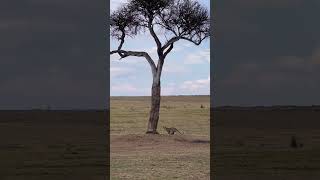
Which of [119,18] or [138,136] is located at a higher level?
[119,18]

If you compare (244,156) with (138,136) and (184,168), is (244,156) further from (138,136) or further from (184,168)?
(138,136)

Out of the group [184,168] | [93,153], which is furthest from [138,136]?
[184,168]

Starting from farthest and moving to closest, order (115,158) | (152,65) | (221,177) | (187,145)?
(152,65) < (187,145) < (115,158) < (221,177)

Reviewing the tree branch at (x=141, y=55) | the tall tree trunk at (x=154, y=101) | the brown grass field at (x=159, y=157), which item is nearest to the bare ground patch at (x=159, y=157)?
the brown grass field at (x=159, y=157)

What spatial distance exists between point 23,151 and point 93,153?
3.70 metres

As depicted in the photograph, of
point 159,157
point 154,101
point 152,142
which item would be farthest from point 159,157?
point 154,101

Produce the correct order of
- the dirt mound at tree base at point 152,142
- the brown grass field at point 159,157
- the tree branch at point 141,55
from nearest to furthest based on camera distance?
the brown grass field at point 159,157 → the dirt mound at tree base at point 152,142 → the tree branch at point 141,55

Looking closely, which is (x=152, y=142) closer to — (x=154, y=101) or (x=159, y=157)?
(x=154, y=101)

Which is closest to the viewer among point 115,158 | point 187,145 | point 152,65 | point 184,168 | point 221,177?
point 221,177

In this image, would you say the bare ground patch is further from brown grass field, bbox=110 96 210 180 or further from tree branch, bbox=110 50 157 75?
tree branch, bbox=110 50 157 75

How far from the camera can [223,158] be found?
25500 mm

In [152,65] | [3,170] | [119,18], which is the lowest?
[3,170]

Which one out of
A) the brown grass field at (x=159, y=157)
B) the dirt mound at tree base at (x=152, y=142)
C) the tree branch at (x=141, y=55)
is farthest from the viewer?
the tree branch at (x=141, y=55)

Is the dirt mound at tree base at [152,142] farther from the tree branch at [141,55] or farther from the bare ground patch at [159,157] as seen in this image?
the tree branch at [141,55]
